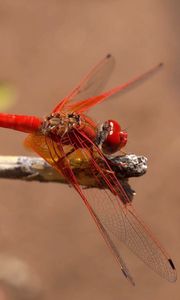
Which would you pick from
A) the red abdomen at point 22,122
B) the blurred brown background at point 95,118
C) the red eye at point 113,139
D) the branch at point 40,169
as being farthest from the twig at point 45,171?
the blurred brown background at point 95,118

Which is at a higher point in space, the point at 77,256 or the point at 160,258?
the point at 160,258

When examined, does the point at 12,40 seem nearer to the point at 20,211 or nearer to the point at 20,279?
the point at 20,211

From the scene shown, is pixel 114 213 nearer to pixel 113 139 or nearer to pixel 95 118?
pixel 113 139

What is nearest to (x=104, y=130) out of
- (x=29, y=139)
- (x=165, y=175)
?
(x=29, y=139)

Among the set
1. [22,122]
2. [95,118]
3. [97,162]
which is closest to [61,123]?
[22,122]

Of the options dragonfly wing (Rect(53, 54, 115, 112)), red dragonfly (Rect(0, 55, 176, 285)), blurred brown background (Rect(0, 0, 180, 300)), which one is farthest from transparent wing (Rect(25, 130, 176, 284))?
blurred brown background (Rect(0, 0, 180, 300))

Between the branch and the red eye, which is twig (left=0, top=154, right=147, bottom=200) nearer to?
the branch
